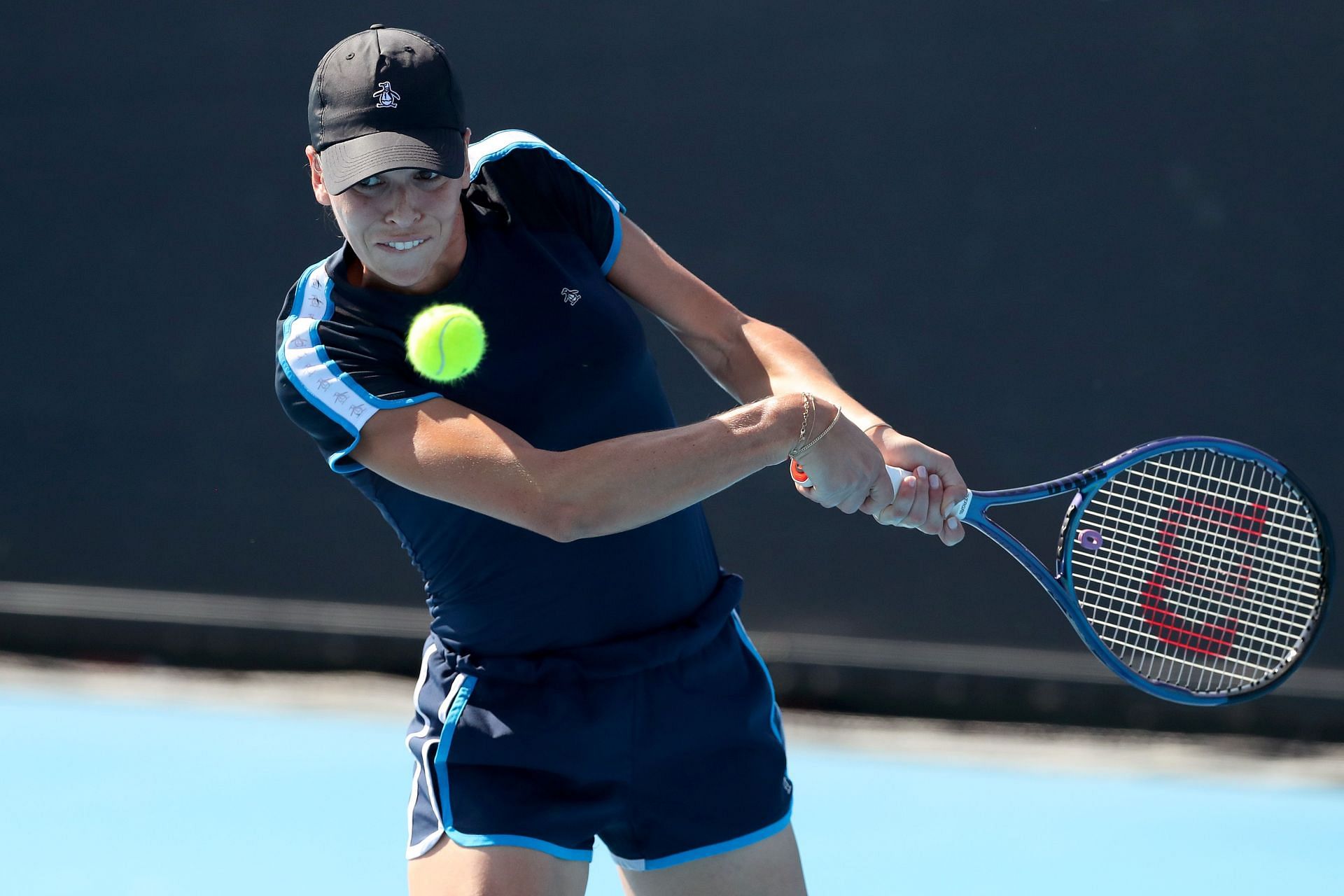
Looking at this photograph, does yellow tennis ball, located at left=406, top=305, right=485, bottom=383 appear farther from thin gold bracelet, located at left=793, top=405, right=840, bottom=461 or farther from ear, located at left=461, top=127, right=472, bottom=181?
thin gold bracelet, located at left=793, top=405, right=840, bottom=461

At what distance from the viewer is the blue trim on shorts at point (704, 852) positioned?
177 centimetres

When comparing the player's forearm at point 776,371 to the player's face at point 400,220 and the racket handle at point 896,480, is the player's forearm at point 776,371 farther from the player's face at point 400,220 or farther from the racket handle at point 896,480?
the player's face at point 400,220

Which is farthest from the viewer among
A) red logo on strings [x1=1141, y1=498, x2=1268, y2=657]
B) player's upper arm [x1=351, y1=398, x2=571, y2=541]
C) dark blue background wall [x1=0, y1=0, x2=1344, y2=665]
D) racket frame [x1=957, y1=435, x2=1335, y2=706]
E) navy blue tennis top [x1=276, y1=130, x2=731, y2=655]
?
dark blue background wall [x1=0, y1=0, x2=1344, y2=665]

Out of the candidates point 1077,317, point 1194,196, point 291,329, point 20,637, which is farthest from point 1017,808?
point 20,637

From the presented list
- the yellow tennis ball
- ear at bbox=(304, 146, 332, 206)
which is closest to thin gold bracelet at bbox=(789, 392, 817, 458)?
the yellow tennis ball

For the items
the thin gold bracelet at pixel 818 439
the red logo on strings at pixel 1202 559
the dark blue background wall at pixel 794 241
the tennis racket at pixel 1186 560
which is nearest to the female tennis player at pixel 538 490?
the thin gold bracelet at pixel 818 439

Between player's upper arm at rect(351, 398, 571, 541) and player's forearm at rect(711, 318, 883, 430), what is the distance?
0.43 meters

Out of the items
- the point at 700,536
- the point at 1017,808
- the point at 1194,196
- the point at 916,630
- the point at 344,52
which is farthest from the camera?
the point at 916,630

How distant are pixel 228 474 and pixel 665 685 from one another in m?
3.01

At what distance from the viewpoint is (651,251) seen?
6.37 feet

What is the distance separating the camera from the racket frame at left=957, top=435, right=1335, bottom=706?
206 centimetres

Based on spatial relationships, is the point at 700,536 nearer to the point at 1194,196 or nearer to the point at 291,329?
the point at 291,329

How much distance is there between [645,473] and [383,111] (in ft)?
1.70

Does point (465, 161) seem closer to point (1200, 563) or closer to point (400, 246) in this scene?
point (400, 246)
